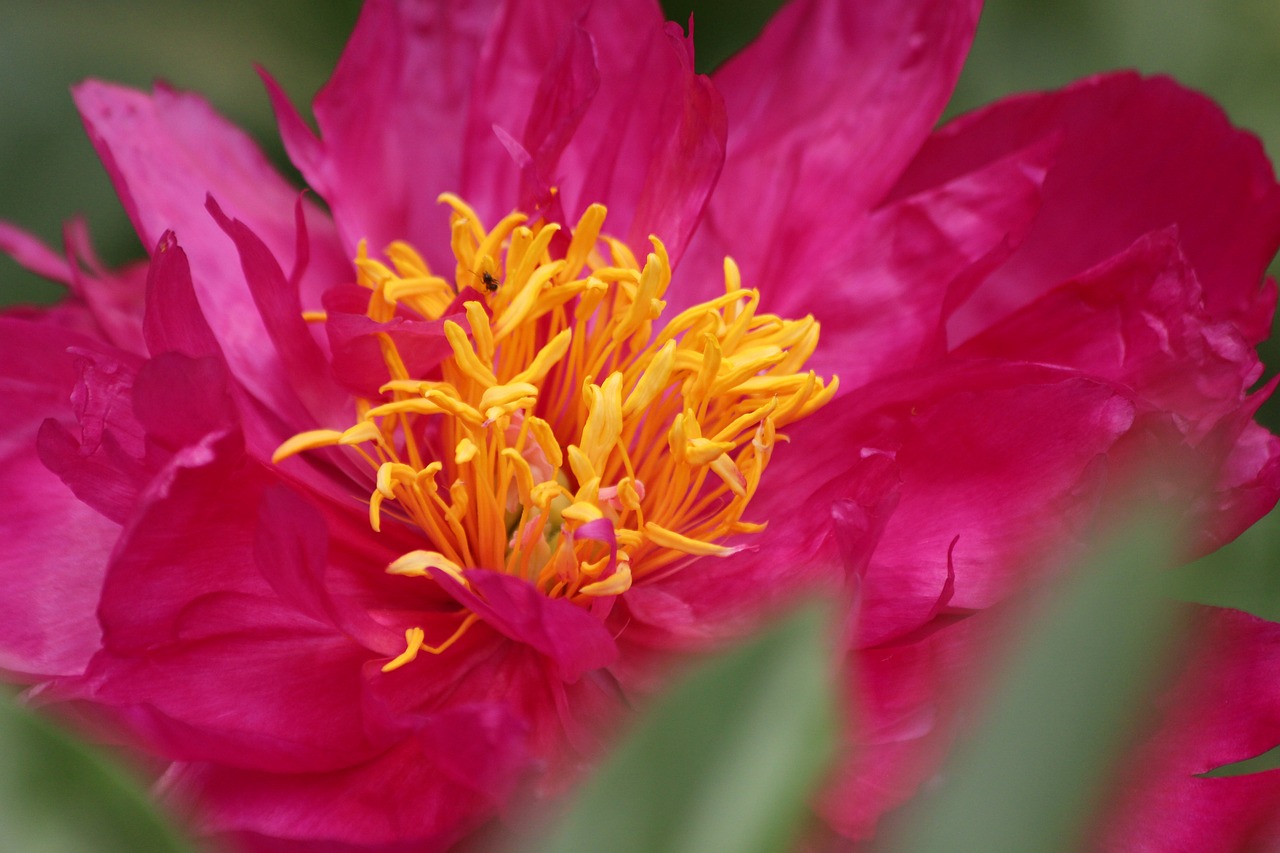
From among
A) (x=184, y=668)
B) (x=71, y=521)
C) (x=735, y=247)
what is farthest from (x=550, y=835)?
(x=735, y=247)

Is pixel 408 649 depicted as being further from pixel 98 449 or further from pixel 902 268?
pixel 902 268

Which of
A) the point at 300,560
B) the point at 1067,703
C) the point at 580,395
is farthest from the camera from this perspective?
the point at 580,395

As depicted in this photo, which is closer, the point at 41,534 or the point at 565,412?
the point at 41,534

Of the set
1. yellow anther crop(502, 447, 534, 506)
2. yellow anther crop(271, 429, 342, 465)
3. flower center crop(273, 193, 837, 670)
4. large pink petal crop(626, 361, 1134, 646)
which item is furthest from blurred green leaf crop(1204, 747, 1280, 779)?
yellow anther crop(271, 429, 342, 465)

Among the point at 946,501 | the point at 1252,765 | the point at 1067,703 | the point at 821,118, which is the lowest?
the point at 1252,765

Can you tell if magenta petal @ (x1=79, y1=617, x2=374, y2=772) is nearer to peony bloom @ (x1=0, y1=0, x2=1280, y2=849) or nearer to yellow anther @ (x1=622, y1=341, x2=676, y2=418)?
peony bloom @ (x1=0, y1=0, x2=1280, y2=849)

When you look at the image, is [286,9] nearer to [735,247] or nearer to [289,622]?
[735,247]

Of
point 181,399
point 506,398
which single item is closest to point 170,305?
point 181,399

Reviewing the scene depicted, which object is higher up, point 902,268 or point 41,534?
point 902,268
